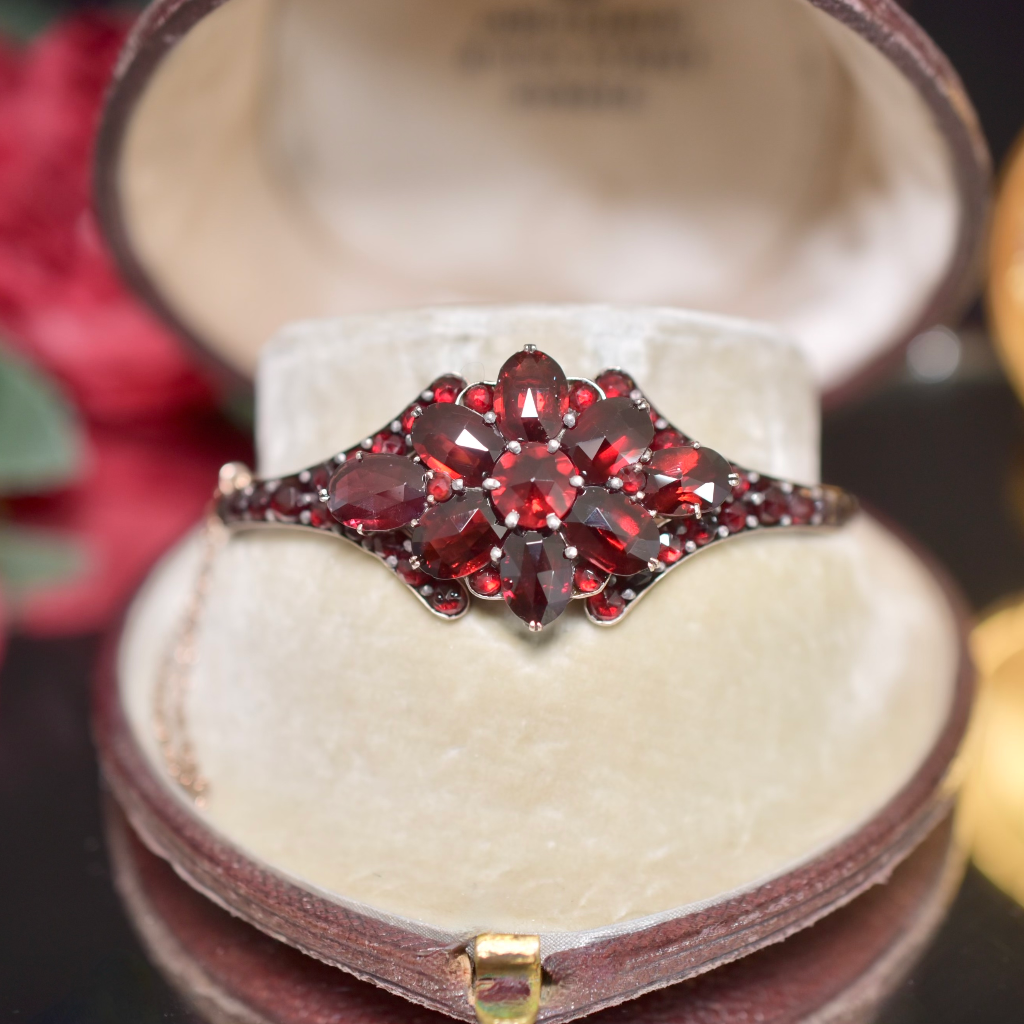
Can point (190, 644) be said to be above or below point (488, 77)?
below

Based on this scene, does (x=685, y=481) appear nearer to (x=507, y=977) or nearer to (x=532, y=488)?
(x=532, y=488)

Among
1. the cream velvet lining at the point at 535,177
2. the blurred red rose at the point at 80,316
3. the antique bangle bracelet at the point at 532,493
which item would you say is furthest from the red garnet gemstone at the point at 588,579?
the blurred red rose at the point at 80,316

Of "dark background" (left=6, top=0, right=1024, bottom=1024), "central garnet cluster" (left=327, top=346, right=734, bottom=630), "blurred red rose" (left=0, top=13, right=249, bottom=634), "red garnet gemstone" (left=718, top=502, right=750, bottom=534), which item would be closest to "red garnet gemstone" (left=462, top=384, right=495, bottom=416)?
"central garnet cluster" (left=327, top=346, right=734, bottom=630)

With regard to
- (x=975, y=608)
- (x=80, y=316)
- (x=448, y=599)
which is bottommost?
(x=80, y=316)

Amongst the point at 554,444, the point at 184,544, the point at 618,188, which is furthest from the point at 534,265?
the point at 554,444

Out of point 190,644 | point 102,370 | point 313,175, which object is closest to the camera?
point 190,644

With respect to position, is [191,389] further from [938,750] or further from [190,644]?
[938,750]

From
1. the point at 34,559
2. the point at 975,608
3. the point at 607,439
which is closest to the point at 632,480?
the point at 607,439

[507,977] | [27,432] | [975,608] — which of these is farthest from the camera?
[27,432]
